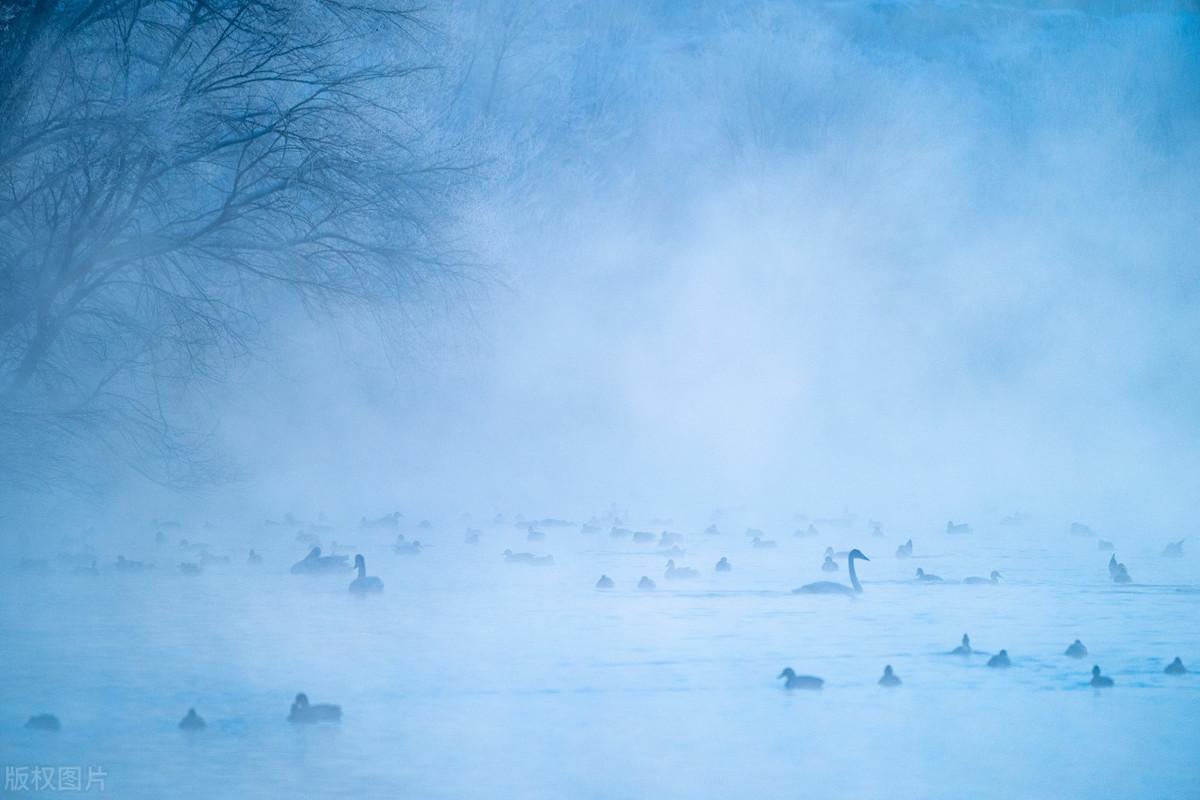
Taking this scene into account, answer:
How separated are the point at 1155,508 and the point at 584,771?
12.1 metres

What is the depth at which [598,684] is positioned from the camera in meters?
6.11

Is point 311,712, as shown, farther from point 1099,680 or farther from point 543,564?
point 543,564

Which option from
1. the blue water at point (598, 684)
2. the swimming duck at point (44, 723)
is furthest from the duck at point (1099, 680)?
Answer: the swimming duck at point (44, 723)

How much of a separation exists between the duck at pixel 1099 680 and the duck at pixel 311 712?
11.5ft

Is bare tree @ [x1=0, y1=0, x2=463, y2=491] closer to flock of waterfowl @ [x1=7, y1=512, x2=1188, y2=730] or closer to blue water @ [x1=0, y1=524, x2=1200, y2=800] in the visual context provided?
blue water @ [x1=0, y1=524, x2=1200, y2=800]

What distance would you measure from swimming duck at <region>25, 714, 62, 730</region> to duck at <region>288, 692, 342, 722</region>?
907 millimetres

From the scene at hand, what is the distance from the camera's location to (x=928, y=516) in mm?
14617

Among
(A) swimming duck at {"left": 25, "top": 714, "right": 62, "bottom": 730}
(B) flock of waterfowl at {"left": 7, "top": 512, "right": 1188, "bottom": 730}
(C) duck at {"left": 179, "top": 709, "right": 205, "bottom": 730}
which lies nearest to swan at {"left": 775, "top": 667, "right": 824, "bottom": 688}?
(B) flock of waterfowl at {"left": 7, "top": 512, "right": 1188, "bottom": 730}

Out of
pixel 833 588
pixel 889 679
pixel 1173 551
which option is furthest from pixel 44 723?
pixel 1173 551

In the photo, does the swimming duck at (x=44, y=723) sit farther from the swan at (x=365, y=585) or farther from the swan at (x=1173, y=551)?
the swan at (x=1173, y=551)

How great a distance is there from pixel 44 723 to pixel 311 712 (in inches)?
41.0

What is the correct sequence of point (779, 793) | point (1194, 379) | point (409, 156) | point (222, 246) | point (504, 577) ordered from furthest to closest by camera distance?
point (1194, 379)
point (504, 577)
point (409, 156)
point (222, 246)
point (779, 793)

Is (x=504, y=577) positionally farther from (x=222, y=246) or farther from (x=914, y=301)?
(x=914, y=301)

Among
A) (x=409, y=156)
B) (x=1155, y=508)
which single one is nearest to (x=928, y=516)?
(x=1155, y=508)
